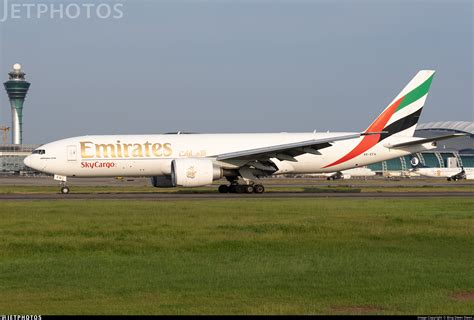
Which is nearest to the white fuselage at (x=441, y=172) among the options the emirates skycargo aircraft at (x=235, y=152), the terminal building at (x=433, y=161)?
the terminal building at (x=433, y=161)

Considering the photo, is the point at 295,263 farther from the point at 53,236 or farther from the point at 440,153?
the point at 440,153

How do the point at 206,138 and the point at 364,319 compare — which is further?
the point at 206,138

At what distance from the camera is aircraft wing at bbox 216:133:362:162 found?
40312mm

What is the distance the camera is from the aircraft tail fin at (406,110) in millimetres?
45500

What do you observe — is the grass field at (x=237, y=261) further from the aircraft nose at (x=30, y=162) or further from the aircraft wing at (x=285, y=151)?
the aircraft nose at (x=30, y=162)

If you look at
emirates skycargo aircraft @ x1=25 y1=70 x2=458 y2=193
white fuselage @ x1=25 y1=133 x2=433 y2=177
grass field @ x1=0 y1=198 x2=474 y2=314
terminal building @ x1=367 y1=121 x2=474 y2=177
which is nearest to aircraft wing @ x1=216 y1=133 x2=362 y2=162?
emirates skycargo aircraft @ x1=25 y1=70 x2=458 y2=193

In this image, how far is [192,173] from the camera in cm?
3966

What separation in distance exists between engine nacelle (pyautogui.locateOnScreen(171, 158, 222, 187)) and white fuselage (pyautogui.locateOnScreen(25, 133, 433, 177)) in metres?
1.62

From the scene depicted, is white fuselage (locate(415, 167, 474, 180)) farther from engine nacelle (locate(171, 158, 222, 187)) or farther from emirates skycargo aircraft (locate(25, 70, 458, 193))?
engine nacelle (locate(171, 158, 222, 187))

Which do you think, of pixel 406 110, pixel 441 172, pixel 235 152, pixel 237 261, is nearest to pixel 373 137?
pixel 406 110

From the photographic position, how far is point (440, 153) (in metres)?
134

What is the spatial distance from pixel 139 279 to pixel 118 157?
28293 millimetres

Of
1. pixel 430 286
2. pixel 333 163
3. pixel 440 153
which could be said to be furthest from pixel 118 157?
pixel 440 153

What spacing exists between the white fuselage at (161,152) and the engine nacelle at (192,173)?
5.33 feet
